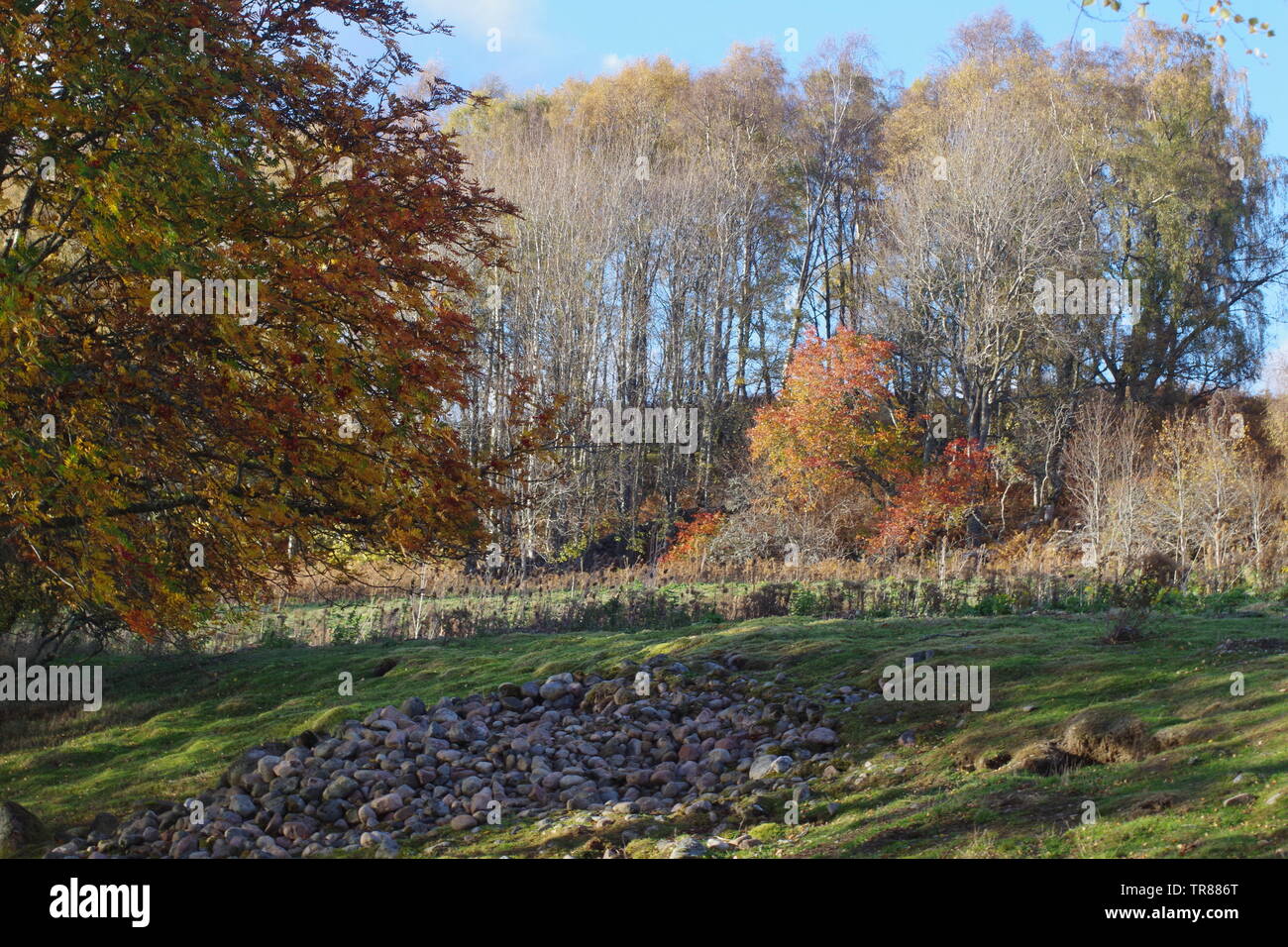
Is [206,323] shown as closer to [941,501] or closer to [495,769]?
[495,769]

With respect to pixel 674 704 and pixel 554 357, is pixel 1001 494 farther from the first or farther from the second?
pixel 674 704

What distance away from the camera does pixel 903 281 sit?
32.5 metres

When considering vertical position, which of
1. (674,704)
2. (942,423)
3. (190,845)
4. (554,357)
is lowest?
(190,845)

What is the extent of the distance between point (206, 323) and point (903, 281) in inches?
Result: 1080

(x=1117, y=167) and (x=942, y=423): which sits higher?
(x=1117, y=167)

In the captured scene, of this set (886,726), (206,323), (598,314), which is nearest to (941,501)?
(598,314)

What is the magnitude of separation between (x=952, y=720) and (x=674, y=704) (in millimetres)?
2455

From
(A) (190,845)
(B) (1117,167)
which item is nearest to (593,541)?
(B) (1117,167)

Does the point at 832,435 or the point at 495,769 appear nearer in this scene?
the point at 495,769

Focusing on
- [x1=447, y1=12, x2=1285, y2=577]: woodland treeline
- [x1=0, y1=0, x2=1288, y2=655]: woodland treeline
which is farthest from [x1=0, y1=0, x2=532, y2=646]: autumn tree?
[x1=447, y1=12, x2=1285, y2=577]: woodland treeline

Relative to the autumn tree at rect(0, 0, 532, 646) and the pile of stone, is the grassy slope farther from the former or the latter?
the autumn tree at rect(0, 0, 532, 646)

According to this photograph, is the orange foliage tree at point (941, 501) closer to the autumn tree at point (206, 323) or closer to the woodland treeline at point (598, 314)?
the woodland treeline at point (598, 314)

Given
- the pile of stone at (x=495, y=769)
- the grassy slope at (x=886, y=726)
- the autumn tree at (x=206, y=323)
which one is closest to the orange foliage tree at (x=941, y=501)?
the grassy slope at (x=886, y=726)
